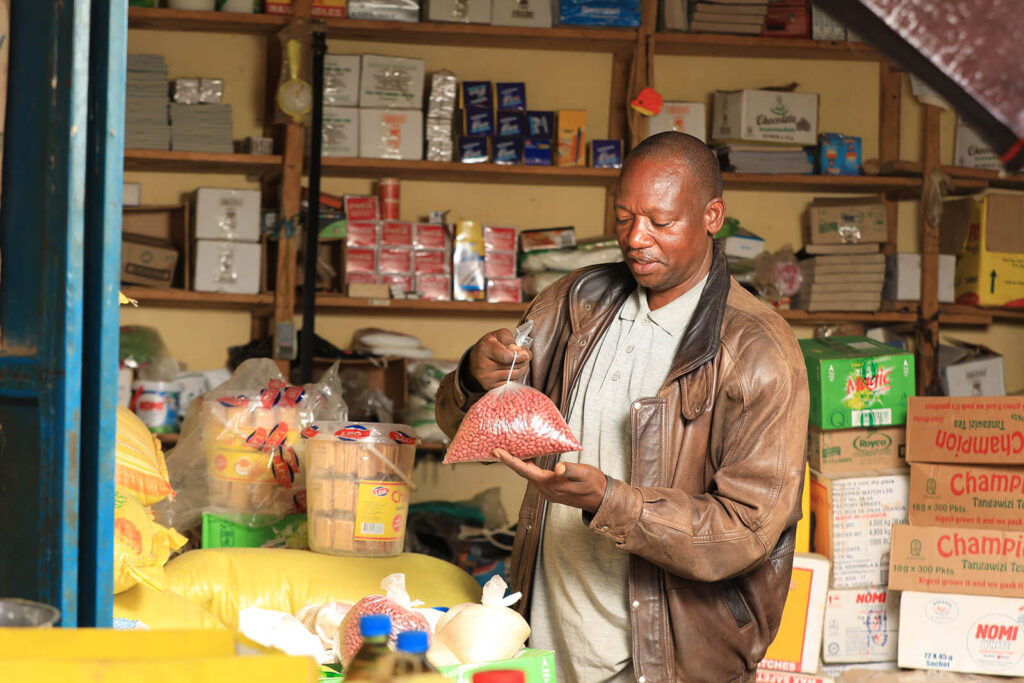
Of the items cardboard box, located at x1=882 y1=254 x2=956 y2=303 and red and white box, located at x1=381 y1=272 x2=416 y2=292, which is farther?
cardboard box, located at x1=882 y1=254 x2=956 y2=303

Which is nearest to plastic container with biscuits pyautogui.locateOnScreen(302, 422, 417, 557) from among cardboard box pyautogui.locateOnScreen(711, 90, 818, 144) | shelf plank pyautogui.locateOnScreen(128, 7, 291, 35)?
shelf plank pyautogui.locateOnScreen(128, 7, 291, 35)

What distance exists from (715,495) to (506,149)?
2.59 metres

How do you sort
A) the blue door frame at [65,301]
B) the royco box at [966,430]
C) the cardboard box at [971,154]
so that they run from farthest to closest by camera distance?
the cardboard box at [971,154], the royco box at [966,430], the blue door frame at [65,301]

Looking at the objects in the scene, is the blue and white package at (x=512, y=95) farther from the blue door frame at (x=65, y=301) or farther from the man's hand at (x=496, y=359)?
the blue door frame at (x=65, y=301)

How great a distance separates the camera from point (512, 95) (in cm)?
408

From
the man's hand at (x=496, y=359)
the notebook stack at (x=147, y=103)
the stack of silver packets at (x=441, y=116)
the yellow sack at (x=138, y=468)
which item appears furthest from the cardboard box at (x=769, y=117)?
the yellow sack at (x=138, y=468)

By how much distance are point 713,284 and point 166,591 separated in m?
1.14

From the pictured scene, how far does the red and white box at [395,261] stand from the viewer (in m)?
3.92

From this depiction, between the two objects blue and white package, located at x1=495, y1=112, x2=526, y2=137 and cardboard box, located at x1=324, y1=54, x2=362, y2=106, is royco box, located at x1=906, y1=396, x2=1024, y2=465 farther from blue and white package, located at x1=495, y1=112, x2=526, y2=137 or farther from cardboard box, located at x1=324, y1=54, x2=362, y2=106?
cardboard box, located at x1=324, y1=54, x2=362, y2=106

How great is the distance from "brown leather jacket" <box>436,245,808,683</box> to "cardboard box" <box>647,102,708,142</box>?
245cm

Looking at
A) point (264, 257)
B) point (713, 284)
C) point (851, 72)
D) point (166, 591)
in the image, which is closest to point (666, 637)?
point (713, 284)

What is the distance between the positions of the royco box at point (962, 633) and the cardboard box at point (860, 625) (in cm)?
7

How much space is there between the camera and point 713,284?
5.88ft

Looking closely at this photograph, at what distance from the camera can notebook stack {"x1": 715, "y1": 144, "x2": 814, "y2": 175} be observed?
409 cm
